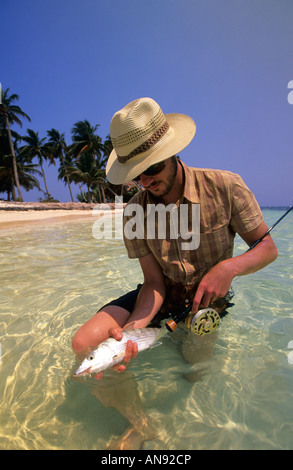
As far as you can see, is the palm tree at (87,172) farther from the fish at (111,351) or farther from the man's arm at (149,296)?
the fish at (111,351)

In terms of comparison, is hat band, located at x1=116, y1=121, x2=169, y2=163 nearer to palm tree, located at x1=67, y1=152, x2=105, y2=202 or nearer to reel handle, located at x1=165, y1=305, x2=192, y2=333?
reel handle, located at x1=165, y1=305, x2=192, y2=333

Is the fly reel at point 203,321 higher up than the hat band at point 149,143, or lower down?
lower down

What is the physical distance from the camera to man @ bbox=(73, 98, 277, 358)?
1685mm

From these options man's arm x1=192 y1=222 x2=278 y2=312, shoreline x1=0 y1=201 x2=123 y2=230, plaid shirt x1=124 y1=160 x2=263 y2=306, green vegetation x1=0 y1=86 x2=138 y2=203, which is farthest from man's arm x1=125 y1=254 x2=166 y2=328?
green vegetation x1=0 y1=86 x2=138 y2=203

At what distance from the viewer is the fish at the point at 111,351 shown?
4.67 feet

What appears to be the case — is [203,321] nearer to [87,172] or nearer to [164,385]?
[164,385]

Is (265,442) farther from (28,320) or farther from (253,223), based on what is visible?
(28,320)

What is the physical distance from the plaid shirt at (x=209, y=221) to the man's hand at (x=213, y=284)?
283mm

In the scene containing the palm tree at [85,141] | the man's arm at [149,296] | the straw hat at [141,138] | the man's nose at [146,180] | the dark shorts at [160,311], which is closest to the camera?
the straw hat at [141,138]

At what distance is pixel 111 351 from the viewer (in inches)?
59.6

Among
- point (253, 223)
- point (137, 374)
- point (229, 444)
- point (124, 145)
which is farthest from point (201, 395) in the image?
point (124, 145)

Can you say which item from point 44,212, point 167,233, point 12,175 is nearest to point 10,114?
point 12,175

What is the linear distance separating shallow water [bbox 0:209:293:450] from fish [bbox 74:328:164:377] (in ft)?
1.26

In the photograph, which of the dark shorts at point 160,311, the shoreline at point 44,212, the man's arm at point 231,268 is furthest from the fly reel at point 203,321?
the shoreline at point 44,212
